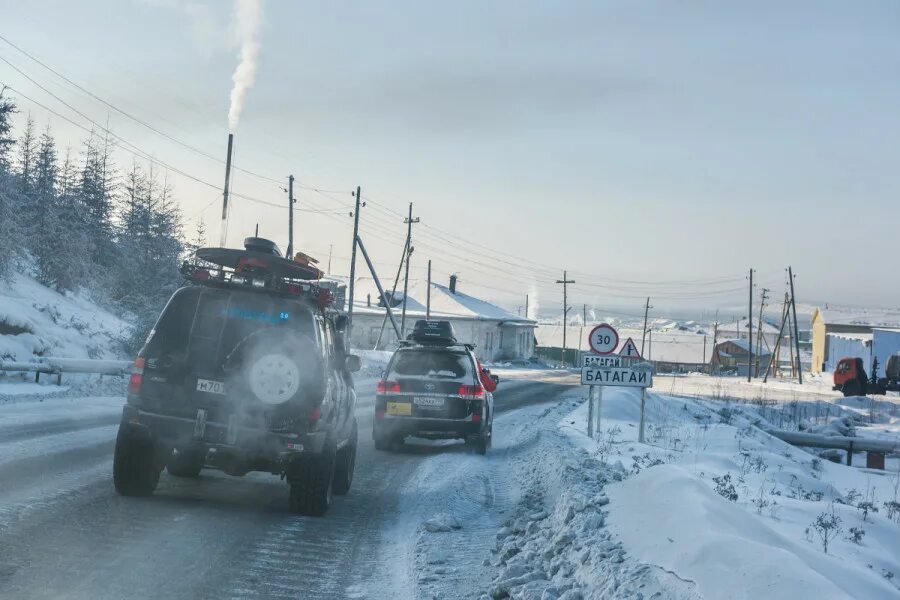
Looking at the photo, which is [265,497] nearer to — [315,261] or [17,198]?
[315,261]

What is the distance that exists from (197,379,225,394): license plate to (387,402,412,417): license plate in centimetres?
647

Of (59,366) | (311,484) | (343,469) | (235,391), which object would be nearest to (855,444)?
(343,469)

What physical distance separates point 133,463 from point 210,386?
121 centimetres

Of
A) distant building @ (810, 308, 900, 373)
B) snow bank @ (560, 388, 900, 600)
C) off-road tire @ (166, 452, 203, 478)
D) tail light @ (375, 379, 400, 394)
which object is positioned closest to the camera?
snow bank @ (560, 388, 900, 600)

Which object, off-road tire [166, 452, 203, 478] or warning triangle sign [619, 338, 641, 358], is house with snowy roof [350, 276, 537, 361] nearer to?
warning triangle sign [619, 338, 641, 358]

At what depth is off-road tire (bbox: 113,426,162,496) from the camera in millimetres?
7809

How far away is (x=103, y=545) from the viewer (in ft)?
20.5

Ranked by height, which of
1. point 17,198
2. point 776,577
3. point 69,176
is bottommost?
point 776,577

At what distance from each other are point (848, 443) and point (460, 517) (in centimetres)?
1128

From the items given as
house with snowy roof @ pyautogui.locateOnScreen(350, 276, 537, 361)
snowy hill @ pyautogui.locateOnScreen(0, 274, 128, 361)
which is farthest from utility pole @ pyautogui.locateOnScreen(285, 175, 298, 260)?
house with snowy roof @ pyautogui.locateOnScreen(350, 276, 537, 361)

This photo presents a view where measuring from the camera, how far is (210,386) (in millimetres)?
7582

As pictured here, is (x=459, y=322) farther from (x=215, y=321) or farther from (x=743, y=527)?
(x=743, y=527)

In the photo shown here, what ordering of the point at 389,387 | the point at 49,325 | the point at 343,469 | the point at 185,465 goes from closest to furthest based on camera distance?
1. the point at 185,465
2. the point at 343,469
3. the point at 389,387
4. the point at 49,325

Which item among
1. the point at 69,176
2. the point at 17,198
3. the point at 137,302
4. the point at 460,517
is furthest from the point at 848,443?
the point at 69,176
